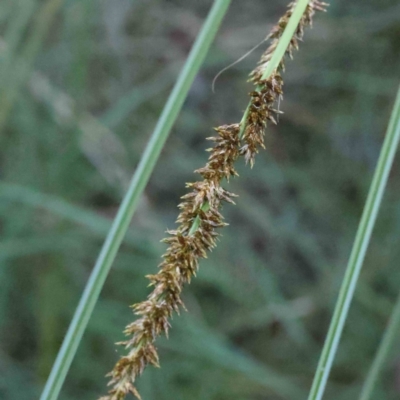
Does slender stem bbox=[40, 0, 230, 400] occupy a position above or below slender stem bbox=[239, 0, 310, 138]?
below

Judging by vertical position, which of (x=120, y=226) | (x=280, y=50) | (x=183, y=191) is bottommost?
(x=120, y=226)

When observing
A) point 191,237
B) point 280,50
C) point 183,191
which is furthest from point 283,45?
point 183,191

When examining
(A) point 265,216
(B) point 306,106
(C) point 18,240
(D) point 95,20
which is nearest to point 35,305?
(C) point 18,240

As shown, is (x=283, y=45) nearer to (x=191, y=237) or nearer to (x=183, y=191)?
(x=191, y=237)

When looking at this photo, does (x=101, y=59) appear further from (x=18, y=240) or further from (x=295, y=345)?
(x=295, y=345)

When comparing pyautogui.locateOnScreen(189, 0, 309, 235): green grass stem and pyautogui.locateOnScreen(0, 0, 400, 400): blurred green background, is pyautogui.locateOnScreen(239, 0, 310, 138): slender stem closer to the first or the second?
pyautogui.locateOnScreen(189, 0, 309, 235): green grass stem

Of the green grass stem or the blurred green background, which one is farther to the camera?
the blurred green background

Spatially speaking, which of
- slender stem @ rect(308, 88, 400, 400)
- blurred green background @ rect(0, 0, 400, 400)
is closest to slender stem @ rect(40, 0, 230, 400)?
slender stem @ rect(308, 88, 400, 400)
